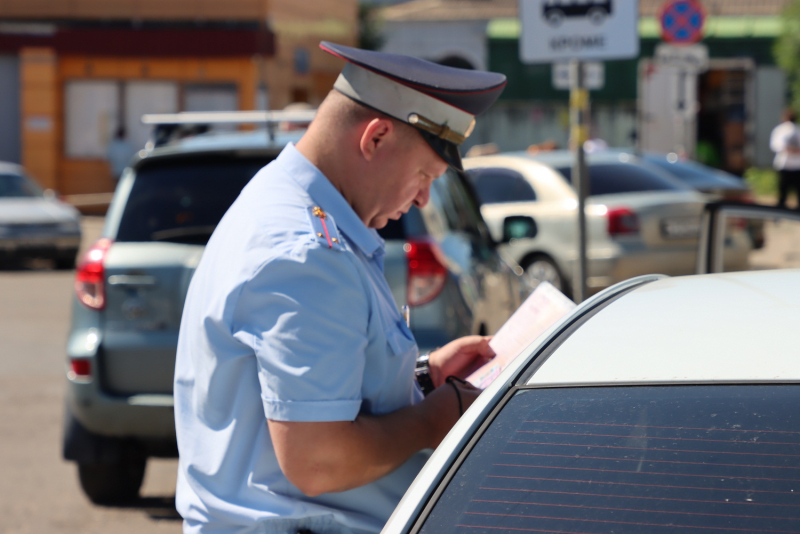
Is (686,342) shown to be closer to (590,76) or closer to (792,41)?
(590,76)

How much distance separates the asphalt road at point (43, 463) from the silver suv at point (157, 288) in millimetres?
348

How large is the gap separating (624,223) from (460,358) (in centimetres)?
841

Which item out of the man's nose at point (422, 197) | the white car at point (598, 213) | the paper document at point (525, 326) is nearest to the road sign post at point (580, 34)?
the white car at point (598, 213)

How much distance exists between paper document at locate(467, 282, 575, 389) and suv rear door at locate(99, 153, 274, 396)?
7.89 ft

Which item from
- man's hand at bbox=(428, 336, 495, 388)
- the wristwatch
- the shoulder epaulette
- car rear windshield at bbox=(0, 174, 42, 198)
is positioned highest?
the shoulder epaulette

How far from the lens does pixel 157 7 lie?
25.9 meters

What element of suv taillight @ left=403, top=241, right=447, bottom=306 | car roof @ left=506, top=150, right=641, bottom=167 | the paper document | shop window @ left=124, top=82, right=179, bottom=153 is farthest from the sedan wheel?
shop window @ left=124, top=82, right=179, bottom=153

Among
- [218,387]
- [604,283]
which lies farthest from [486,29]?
[218,387]

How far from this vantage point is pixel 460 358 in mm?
2338

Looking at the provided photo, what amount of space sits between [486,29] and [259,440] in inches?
1367

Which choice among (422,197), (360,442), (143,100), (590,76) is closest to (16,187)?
(590,76)

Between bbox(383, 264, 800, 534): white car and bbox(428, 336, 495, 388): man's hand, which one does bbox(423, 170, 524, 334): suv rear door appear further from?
bbox(383, 264, 800, 534): white car

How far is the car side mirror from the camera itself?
227 inches

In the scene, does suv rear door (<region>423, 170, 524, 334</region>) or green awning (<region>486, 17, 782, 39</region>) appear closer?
suv rear door (<region>423, 170, 524, 334</region>)
